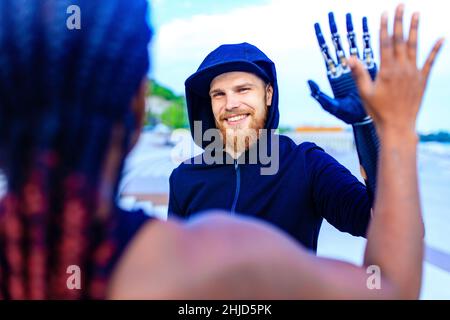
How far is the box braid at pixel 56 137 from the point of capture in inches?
22.6

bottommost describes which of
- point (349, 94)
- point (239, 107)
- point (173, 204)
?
point (173, 204)

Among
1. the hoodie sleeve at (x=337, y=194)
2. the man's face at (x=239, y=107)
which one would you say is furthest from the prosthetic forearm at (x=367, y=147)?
the man's face at (x=239, y=107)

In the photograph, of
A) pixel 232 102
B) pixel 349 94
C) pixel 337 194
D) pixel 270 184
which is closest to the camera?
pixel 349 94

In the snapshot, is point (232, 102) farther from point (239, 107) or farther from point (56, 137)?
point (56, 137)

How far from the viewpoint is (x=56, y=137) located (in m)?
0.57

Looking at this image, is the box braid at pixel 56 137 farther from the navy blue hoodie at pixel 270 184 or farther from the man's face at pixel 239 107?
the man's face at pixel 239 107

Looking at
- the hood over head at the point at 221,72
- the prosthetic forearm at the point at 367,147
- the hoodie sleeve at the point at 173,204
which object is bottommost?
the hoodie sleeve at the point at 173,204

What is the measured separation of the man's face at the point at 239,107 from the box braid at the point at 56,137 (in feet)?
3.46

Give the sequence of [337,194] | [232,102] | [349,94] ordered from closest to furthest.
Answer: [349,94] < [337,194] < [232,102]

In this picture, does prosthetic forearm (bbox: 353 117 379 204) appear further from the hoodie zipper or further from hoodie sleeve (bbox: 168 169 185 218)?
hoodie sleeve (bbox: 168 169 185 218)

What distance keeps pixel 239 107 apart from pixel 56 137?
1116 millimetres

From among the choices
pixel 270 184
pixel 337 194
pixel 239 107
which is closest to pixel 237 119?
pixel 239 107

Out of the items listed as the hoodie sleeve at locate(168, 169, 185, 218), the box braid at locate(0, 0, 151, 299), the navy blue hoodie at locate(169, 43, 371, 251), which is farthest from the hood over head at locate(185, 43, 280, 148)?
the box braid at locate(0, 0, 151, 299)

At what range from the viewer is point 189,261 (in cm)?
54
